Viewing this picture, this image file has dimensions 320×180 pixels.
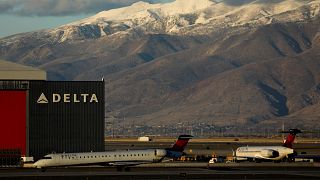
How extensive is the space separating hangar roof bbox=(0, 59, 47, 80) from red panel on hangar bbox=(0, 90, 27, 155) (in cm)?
226

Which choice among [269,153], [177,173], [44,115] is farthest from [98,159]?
[269,153]

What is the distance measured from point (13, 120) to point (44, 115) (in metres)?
4.48

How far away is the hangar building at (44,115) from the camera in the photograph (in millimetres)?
132250

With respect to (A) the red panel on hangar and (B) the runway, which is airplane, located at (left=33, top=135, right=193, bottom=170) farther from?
(A) the red panel on hangar

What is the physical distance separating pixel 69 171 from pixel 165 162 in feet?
71.1

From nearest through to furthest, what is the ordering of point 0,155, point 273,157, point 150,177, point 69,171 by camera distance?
point 150,177
point 69,171
point 0,155
point 273,157

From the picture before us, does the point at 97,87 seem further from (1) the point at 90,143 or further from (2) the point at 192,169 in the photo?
(2) the point at 192,169

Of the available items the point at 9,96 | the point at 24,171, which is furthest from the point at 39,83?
the point at 24,171

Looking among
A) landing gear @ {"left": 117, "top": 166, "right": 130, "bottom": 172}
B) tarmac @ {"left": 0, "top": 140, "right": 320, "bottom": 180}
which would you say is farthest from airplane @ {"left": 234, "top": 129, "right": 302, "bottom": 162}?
landing gear @ {"left": 117, "top": 166, "right": 130, "bottom": 172}

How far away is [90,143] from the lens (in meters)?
136

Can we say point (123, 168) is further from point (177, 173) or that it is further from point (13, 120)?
point (13, 120)

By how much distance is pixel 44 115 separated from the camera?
13425 centimetres

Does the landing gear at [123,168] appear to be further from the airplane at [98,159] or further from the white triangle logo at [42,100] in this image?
the white triangle logo at [42,100]

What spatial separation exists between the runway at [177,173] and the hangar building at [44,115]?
11.6 metres
